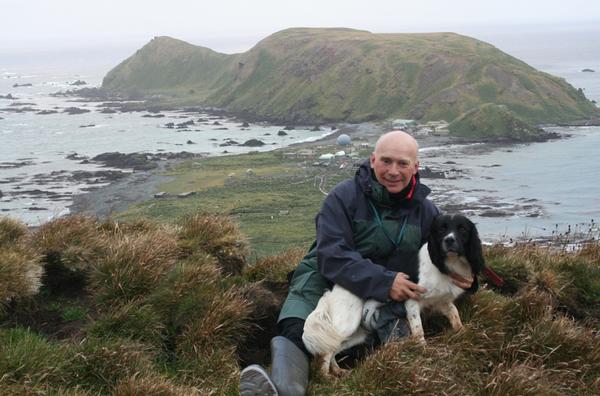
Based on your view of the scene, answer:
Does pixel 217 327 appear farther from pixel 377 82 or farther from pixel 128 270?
pixel 377 82

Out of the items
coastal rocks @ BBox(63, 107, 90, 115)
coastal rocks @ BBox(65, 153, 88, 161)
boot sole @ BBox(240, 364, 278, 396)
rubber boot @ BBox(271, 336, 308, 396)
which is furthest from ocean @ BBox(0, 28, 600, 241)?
boot sole @ BBox(240, 364, 278, 396)

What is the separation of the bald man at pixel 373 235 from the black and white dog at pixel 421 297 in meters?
0.12

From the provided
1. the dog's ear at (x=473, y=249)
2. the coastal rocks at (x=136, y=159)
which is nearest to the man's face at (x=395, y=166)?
the dog's ear at (x=473, y=249)

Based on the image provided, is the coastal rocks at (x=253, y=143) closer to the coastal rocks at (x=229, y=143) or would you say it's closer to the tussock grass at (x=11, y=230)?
the coastal rocks at (x=229, y=143)

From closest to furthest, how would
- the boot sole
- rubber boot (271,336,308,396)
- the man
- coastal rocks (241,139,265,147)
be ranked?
the boot sole < rubber boot (271,336,308,396) < the man < coastal rocks (241,139,265,147)

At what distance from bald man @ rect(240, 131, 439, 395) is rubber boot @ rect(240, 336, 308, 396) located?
173 mm

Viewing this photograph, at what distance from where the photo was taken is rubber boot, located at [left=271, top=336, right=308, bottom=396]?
468 centimetres

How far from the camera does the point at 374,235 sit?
5750mm

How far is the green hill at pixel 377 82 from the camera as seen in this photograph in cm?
10856

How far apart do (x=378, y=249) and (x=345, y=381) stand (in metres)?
1.36

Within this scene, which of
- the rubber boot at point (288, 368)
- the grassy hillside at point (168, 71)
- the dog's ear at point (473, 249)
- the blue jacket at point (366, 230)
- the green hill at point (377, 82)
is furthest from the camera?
the grassy hillside at point (168, 71)

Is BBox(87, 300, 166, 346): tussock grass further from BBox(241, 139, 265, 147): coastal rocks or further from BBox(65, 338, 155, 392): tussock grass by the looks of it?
BBox(241, 139, 265, 147): coastal rocks

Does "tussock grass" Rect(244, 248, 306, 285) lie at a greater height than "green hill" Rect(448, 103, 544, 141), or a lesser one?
greater

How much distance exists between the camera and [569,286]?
733 cm
